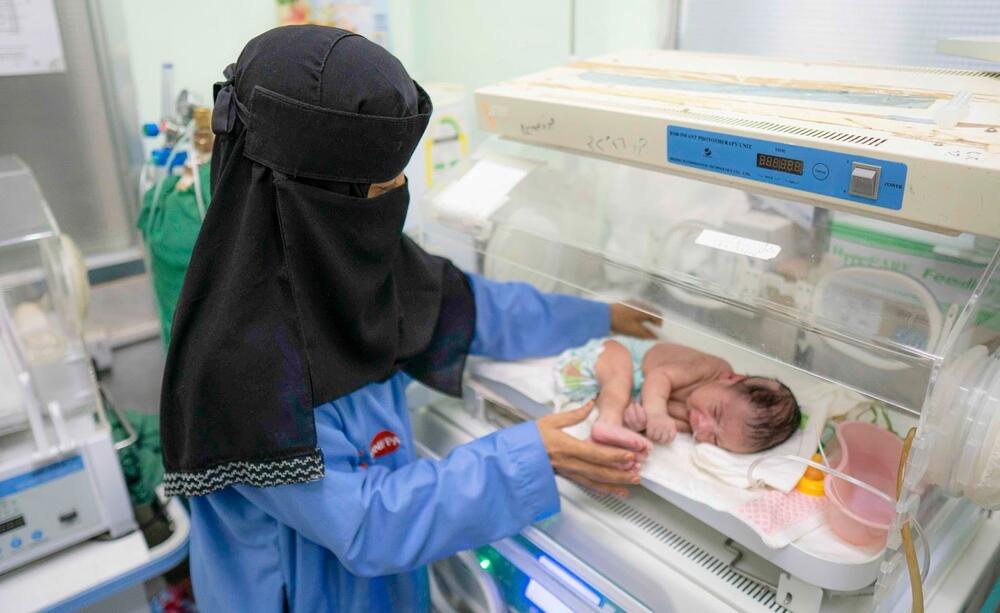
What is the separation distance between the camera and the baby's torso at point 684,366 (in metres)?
1.27

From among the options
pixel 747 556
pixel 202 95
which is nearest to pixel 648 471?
pixel 747 556

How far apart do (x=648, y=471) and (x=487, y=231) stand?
1.85ft

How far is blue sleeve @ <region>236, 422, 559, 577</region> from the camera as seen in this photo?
0.97 metres

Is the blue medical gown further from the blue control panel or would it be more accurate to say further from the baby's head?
the blue control panel

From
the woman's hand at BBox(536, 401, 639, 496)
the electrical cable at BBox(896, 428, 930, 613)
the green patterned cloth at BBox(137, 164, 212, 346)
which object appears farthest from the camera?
the green patterned cloth at BBox(137, 164, 212, 346)

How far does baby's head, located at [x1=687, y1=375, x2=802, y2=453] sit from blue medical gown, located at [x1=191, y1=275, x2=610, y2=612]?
30 cm

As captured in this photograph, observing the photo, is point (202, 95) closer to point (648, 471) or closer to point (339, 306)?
point (339, 306)

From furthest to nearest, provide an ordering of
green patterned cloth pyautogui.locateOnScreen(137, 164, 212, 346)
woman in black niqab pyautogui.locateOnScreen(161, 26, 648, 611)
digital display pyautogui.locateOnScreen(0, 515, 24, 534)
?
green patterned cloth pyautogui.locateOnScreen(137, 164, 212, 346)
digital display pyautogui.locateOnScreen(0, 515, 24, 534)
woman in black niqab pyautogui.locateOnScreen(161, 26, 648, 611)

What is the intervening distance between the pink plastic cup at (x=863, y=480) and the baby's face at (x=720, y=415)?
133mm

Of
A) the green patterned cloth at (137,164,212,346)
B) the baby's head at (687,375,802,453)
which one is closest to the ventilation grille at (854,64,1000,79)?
the baby's head at (687,375,802,453)

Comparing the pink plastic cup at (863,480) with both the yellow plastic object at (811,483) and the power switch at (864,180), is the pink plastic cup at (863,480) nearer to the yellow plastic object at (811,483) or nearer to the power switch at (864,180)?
the yellow plastic object at (811,483)

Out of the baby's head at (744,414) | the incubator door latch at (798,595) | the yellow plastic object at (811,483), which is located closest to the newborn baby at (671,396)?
the baby's head at (744,414)

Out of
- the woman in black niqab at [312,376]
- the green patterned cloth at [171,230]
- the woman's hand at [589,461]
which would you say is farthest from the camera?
the green patterned cloth at [171,230]

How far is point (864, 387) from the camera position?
2.81 ft
